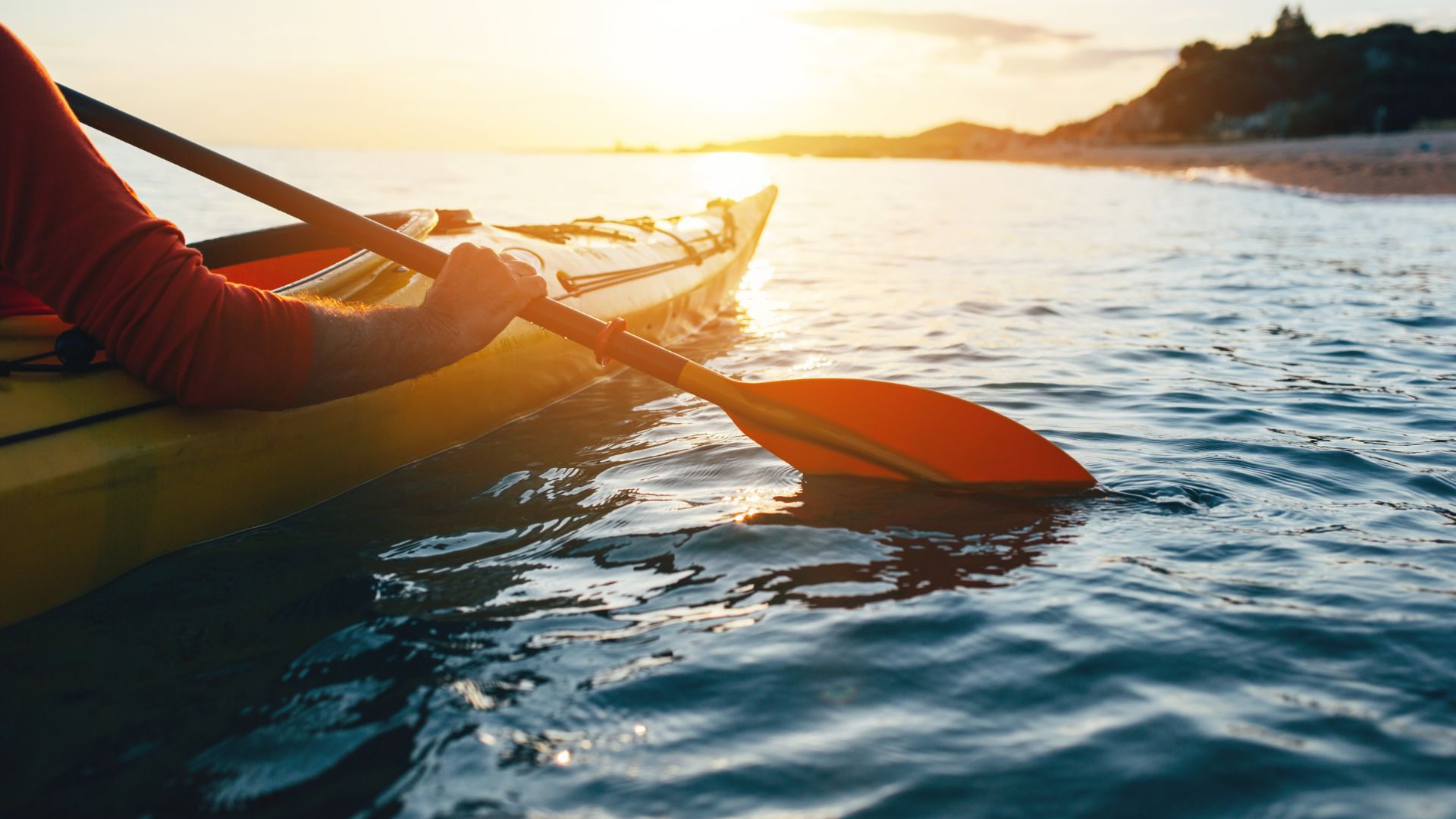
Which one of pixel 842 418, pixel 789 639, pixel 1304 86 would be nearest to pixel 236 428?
pixel 789 639

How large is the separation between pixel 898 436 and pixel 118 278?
2.58m

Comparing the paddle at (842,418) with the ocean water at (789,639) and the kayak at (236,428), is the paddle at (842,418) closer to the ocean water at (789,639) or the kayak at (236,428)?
the ocean water at (789,639)

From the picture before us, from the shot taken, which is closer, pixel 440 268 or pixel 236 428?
pixel 236 428

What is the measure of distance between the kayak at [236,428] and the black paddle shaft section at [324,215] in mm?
295

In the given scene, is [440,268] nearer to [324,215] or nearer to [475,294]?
[475,294]

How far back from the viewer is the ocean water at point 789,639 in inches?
70.6

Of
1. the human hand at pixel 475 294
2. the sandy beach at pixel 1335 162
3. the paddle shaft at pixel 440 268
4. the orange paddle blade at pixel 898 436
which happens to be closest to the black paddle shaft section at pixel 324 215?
the paddle shaft at pixel 440 268

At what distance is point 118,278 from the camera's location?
2.36m

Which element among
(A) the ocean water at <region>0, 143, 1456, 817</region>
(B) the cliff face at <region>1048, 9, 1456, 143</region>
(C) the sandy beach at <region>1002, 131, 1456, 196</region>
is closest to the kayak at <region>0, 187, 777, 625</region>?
(A) the ocean water at <region>0, 143, 1456, 817</region>

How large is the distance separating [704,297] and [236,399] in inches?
187

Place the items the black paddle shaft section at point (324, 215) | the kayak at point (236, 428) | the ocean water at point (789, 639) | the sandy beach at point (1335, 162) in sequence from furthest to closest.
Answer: the sandy beach at point (1335, 162) → the black paddle shaft section at point (324, 215) → the kayak at point (236, 428) → the ocean water at point (789, 639)

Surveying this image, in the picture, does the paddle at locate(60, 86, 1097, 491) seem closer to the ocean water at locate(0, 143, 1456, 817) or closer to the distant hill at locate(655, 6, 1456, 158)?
the ocean water at locate(0, 143, 1456, 817)

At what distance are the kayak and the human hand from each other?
0.60 m

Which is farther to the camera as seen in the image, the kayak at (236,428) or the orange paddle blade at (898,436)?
the orange paddle blade at (898,436)
